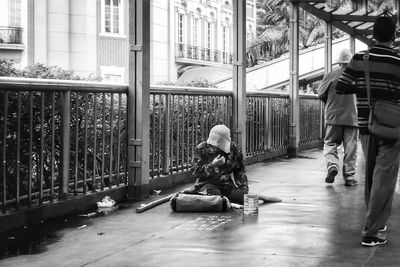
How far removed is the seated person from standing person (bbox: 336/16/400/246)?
2175 millimetres

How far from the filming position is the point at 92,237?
6438 mm

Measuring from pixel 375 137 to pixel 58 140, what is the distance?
328 centimetres

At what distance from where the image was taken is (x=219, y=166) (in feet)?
26.6

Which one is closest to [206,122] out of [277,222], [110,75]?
[277,222]

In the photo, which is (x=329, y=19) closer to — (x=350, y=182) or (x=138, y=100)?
(x=350, y=182)

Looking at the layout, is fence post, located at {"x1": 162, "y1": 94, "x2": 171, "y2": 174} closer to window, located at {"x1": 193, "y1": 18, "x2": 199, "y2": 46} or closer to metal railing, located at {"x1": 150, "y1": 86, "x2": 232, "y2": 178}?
metal railing, located at {"x1": 150, "y1": 86, "x2": 232, "y2": 178}

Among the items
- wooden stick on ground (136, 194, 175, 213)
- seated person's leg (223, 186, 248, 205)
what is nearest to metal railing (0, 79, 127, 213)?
wooden stick on ground (136, 194, 175, 213)

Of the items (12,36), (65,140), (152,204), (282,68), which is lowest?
(152,204)

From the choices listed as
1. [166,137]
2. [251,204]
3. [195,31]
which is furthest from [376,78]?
[195,31]

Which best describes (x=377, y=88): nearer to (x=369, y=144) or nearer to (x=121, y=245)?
(x=369, y=144)

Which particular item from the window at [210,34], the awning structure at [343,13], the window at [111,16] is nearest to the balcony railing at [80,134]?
the awning structure at [343,13]

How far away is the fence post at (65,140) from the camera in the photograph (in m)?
7.37

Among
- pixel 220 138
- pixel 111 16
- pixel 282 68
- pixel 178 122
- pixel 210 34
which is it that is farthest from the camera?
pixel 210 34

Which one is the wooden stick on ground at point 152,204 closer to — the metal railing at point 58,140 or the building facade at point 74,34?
the metal railing at point 58,140
